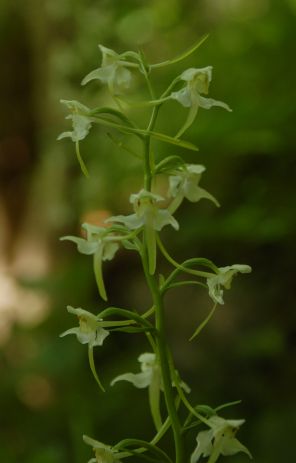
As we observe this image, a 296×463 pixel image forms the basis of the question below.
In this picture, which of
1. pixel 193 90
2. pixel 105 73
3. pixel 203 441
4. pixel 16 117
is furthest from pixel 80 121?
pixel 16 117

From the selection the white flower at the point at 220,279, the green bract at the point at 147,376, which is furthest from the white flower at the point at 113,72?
the green bract at the point at 147,376

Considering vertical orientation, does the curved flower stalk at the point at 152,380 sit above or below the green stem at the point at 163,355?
below

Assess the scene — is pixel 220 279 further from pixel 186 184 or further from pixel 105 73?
pixel 105 73

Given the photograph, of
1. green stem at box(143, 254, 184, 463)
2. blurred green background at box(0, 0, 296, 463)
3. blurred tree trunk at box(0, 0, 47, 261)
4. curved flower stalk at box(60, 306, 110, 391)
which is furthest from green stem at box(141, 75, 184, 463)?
blurred tree trunk at box(0, 0, 47, 261)

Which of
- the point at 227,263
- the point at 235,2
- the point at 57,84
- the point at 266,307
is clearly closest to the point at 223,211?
the point at 227,263

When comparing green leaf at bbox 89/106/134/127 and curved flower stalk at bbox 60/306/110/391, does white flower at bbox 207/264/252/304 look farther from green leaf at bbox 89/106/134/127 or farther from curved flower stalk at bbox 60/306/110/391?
green leaf at bbox 89/106/134/127

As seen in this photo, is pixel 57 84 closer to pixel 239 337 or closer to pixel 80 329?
pixel 239 337

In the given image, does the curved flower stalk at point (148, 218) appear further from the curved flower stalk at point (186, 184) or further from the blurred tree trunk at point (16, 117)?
the blurred tree trunk at point (16, 117)
